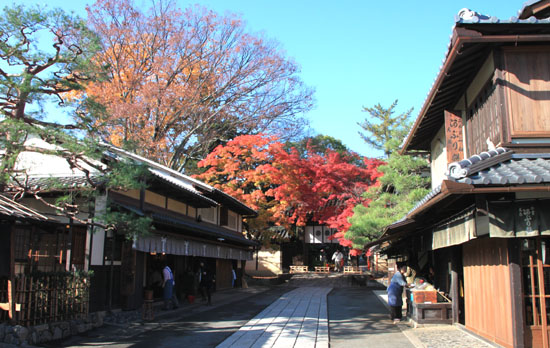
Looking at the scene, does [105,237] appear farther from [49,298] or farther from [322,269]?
[322,269]

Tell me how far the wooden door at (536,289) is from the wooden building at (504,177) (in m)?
0.02

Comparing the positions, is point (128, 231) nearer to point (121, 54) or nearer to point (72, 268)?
point (72, 268)

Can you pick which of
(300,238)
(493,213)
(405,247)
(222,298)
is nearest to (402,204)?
A: (405,247)

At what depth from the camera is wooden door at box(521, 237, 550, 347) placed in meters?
8.12

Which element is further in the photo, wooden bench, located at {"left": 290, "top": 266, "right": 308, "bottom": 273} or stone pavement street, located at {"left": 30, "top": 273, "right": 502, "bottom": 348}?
wooden bench, located at {"left": 290, "top": 266, "right": 308, "bottom": 273}

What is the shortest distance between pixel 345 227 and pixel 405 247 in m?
11.3

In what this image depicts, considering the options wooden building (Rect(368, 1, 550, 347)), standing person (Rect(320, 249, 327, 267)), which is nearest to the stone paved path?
wooden building (Rect(368, 1, 550, 347))

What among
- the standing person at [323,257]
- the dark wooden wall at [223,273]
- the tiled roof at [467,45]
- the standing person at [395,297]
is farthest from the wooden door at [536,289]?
the standing person at [323,257]

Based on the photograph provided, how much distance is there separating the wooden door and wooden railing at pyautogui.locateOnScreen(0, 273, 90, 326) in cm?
1037

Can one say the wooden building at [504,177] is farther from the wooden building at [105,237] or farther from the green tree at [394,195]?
the green tree at [394,195]

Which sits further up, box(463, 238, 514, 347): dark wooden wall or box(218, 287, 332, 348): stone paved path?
box(463, 238, 514, 347): dark wooden wall

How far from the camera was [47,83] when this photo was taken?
10977 mm

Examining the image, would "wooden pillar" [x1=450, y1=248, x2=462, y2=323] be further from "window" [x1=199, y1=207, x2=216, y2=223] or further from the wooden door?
"window" [x1=199, y1=207, x2=216, y2=223]

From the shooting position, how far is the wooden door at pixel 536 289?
8117 millimetres
